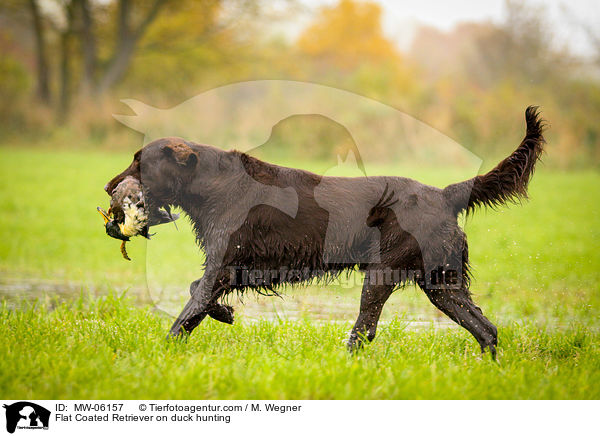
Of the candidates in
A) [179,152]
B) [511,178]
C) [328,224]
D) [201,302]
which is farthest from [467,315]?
[179,152]

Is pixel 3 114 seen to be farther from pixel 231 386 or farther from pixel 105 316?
pixel 231 386

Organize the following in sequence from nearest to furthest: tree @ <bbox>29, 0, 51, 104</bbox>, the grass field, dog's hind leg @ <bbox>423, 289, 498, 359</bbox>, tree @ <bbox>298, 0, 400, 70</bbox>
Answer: the grass field → dog's hind leg @ <bbox>423, 289, 498, 359</bbox> → tree @ <bbox>29, 0, 51, 104</bbox> → tree @ <bbox>298, 0, 400, 70</bbox>

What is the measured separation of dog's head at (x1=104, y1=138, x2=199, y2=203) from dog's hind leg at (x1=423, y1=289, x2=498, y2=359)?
196cm

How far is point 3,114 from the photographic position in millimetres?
23344

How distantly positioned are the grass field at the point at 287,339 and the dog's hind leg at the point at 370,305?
0.38 ft

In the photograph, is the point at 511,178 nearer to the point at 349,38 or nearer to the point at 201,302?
the point at 201,302

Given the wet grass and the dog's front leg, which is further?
the dog's front leg

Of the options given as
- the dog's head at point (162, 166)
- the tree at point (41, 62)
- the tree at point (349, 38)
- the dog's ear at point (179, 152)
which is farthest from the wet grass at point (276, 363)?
the tree at point (349, 38)

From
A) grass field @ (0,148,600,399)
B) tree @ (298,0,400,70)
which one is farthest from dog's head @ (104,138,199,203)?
tree @ (298,0,400,70)

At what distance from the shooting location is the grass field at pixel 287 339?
11.7 ft

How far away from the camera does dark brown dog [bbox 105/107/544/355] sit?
4414 millimetres

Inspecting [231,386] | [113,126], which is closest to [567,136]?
[113,126]
